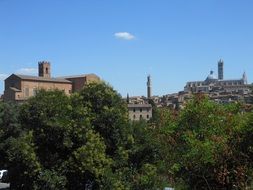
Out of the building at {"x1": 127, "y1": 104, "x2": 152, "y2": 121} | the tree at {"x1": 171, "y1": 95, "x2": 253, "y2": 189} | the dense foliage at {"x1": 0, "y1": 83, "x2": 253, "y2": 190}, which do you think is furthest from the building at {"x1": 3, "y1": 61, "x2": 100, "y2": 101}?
the tree at {"x1": 171, "y1": 95, "x2": 253, "y2": 189}

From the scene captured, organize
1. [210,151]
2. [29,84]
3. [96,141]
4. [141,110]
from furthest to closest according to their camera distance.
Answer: [141,110]
[29,84]
[96,141]
[210,151]

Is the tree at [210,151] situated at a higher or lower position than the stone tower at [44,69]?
lower

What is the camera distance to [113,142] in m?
20.9

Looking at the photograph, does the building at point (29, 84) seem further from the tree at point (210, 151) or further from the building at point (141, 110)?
the tree at point (210, 151)

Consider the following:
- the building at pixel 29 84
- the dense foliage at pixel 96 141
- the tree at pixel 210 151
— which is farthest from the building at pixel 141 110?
the tree at pixel 210 151

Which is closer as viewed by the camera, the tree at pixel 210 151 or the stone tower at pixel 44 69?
the tree at pixel 210 151

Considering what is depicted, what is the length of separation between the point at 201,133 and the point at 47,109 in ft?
23.1

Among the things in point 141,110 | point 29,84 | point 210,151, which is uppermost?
point 29,84

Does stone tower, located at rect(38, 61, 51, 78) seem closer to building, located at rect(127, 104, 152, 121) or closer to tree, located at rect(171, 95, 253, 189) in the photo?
building, located at rect(127, 104, 152, 121)

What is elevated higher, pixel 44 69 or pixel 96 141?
pixel 44 69

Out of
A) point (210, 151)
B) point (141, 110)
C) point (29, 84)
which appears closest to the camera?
point (210, 151)

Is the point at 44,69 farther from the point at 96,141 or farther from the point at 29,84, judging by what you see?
the point at 96,141

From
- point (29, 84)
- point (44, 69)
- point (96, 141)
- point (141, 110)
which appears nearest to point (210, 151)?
point (96, 141)

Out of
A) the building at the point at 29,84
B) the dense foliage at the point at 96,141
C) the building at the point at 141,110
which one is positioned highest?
the building at the point at 29,84
